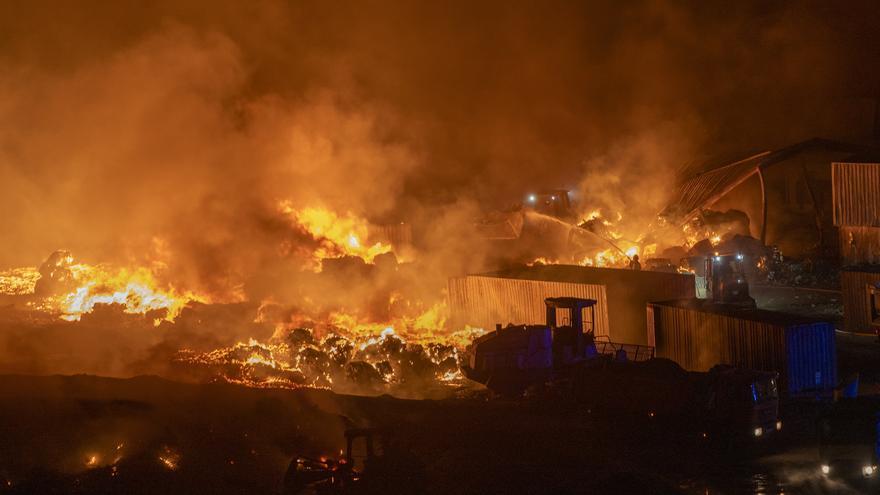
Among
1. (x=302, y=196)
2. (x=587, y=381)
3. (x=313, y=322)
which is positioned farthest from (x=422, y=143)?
(x=587, y=381)

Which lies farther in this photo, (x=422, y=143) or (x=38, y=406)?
(x=422, y=143)

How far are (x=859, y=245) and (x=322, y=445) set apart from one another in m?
24.5

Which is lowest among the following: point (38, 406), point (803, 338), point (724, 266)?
point (38, 406)

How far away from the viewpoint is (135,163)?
3081 cm

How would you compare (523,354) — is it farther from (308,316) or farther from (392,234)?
(392,234)

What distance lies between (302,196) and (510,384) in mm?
14033

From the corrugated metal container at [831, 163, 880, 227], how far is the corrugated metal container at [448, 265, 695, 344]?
35.2 ft

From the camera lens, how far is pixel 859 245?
29.5 metres

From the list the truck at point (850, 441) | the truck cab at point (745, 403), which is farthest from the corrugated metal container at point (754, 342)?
the truck at point (850, 441)

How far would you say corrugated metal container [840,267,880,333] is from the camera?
867 inches

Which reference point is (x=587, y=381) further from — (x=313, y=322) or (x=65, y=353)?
(x=65, y=353)

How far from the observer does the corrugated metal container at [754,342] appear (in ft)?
54.4

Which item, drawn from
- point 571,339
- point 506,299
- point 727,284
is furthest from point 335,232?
point 727,284

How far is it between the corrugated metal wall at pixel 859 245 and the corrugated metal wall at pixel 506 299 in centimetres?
1264
